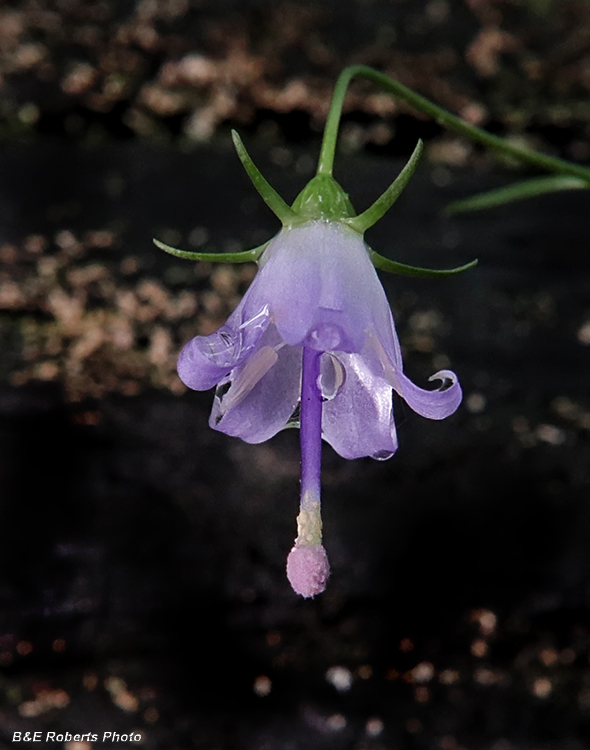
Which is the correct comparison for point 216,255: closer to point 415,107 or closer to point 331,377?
point 331,377

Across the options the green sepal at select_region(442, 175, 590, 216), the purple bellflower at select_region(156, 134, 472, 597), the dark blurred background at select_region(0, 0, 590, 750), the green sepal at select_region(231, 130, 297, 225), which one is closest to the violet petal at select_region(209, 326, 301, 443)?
the purple bellflower at select_region(156, 134, 472, 597)

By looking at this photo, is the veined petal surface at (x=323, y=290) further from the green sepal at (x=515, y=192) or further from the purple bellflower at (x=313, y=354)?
the green sepal at (x=515, y=192)

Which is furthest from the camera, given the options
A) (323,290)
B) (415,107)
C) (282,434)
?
(282,434)

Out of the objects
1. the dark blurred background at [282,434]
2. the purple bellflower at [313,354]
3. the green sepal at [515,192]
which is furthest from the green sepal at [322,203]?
the green sepal at [515,192]

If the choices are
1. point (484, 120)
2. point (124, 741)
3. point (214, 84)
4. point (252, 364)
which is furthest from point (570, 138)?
point (124, 741)

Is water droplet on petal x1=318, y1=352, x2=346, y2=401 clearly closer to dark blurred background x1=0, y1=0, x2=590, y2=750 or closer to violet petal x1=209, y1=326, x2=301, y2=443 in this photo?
violet petal x1=209, y1=326, x2=301, y2=443

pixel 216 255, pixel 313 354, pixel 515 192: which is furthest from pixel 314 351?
pixel 515 192
